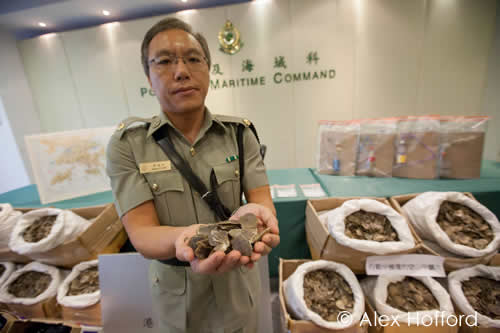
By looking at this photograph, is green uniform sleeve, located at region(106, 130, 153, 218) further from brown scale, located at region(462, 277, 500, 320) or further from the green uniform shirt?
brown scale, located at region(462, 277, 500, 320)

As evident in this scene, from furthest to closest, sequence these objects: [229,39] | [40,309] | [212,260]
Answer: [229,39] → [40,309] → [212,260]

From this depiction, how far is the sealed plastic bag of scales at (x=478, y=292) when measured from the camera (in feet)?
3.26

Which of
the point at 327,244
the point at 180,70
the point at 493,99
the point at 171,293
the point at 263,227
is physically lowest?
the point at 327,244

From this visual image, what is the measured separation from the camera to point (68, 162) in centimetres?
186

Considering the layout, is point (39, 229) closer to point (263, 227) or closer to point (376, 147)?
point (263, 227)

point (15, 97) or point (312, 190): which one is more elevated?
point (15, 97)

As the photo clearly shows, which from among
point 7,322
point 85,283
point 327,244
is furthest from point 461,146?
point 7,322

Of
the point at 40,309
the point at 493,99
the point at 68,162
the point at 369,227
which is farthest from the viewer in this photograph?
the point at 493,99

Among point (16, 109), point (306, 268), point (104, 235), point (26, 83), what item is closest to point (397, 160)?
point (306, 268)

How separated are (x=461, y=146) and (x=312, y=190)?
51.3 inches

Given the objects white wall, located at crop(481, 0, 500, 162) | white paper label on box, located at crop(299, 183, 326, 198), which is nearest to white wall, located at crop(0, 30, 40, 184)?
white paper label on box, located at crop(299, 183, 326, 198)

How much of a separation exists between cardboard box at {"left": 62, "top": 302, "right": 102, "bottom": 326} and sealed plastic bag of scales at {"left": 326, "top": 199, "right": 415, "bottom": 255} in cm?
168

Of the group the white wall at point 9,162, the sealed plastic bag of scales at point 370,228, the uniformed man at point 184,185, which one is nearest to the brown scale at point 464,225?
the sealed plastic bag of scales at point 370,228

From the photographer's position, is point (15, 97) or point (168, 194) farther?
point (15, 97)
